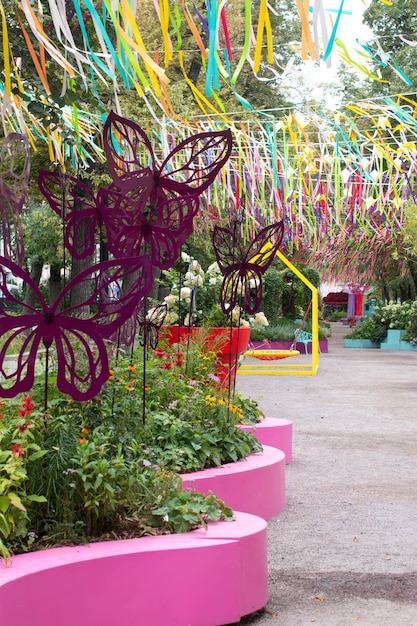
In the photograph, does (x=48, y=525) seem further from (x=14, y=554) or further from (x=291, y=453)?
(x=291, y=453)

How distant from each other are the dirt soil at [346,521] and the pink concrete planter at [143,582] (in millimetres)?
272

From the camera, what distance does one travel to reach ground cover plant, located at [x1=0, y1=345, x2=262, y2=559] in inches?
159

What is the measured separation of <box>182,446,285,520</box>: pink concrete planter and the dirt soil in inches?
5.6

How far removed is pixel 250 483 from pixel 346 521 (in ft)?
2.51

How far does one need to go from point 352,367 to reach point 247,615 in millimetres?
18440

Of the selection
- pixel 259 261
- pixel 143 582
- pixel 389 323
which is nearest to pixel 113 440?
pixel 143 582

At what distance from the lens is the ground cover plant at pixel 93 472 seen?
404 centimetres

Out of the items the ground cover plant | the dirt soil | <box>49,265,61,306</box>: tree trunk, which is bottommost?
the dirt soil

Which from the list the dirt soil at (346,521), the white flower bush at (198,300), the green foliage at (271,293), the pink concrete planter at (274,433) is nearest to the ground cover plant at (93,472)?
the dirt soil at (346,521)

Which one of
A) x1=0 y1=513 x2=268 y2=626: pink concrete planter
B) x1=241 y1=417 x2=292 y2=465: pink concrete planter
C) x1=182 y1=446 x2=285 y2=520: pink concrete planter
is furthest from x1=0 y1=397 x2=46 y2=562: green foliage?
x1=241 y1=417 x2=292 y2=465: pink concrete planter

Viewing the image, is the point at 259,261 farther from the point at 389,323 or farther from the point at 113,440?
the point at 389,323

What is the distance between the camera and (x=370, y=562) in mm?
5305

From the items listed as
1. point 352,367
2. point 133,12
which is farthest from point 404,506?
point 352,367

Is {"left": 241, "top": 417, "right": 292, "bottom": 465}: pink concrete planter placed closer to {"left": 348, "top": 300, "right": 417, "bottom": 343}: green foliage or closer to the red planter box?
the red planter box
